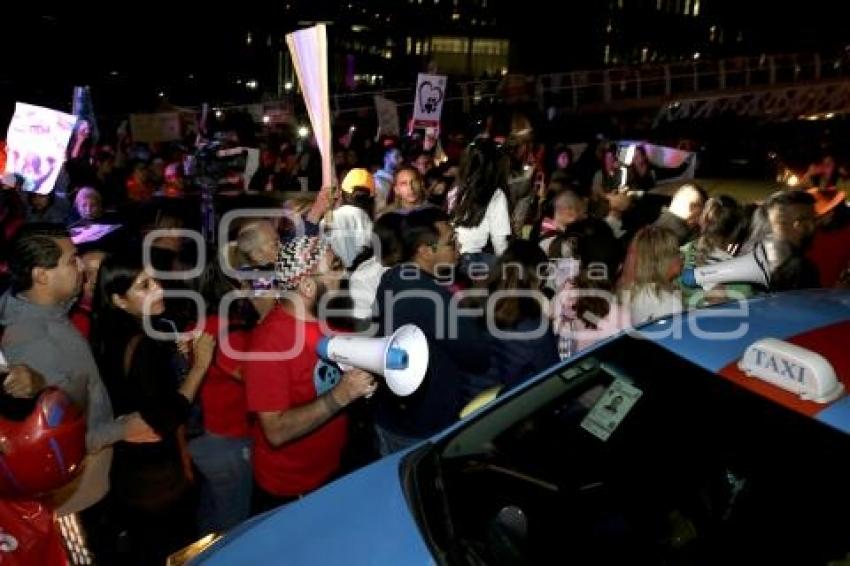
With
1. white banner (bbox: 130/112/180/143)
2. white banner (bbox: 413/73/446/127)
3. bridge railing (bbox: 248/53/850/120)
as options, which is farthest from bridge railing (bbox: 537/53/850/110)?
white banner (bbox: 130/112/180/143)

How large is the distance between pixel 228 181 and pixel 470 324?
699 centimetres

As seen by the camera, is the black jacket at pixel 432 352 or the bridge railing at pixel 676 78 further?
the bridge railing at pixel 676 78

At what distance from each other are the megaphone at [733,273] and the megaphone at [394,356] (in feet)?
7.52

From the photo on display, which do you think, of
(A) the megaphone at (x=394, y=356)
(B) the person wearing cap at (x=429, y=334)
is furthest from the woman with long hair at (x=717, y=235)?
(A) the megaphone at (x=394, y=356)

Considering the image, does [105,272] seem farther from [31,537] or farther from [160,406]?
[31,537]

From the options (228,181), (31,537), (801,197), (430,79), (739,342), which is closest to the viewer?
(739,342)

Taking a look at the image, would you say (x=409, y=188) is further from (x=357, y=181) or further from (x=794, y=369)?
(x=794, y=369)

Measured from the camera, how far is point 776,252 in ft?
15.6

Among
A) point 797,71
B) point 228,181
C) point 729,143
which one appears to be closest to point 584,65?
point 797,71

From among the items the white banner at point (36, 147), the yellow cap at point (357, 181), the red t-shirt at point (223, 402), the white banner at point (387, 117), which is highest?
the white banner at point (387, 117)

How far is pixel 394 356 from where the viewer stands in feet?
8.82

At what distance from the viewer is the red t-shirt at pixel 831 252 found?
587cm

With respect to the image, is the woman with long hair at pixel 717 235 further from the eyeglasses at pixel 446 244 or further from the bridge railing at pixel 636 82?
the bridge railing at pixel 636 82

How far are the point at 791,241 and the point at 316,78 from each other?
12.9 feet
